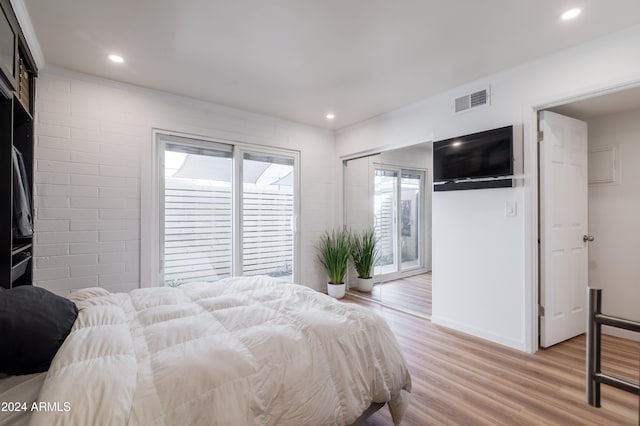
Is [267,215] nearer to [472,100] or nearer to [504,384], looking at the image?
[472,100]

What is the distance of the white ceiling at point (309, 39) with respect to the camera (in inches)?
77.2

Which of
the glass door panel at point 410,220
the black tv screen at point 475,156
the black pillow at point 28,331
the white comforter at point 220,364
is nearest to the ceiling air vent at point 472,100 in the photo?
the black tv screen at point 475,156

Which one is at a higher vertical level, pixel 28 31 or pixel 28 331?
pixel 28 31

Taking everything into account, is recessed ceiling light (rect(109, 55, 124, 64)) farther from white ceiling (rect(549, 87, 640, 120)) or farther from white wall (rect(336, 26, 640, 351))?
white ceiling (rect(549, 87, 640, 120))

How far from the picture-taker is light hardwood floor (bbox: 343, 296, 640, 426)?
1.81m

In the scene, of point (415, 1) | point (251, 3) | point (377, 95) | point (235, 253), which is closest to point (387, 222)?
point (377, 95)

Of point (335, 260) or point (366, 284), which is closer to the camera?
point (335, 260)

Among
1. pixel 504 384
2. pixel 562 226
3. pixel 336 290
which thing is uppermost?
pixel 562 226

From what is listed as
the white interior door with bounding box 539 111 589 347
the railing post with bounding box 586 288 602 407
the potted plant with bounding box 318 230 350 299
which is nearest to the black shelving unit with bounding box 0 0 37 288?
the railing post with bounding box 586 288 602 407

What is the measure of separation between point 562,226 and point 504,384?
5.43ft

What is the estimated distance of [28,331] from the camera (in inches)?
44.0

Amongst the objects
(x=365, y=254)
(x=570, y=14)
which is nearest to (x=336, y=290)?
(x=365, y=254)

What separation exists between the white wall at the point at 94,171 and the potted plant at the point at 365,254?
265 cm

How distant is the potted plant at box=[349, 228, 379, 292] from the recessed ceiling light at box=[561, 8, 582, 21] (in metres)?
3.12
